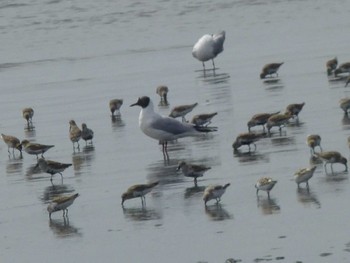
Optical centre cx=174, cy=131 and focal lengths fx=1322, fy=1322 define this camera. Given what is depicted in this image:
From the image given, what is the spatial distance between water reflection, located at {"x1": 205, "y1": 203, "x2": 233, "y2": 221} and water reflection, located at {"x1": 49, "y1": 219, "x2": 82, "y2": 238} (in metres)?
1.69

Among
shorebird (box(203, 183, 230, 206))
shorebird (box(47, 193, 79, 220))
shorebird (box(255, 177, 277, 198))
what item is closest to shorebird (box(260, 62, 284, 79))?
shorebird (box(255, 177, 277, 198))

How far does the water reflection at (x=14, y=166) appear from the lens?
70.6 ft

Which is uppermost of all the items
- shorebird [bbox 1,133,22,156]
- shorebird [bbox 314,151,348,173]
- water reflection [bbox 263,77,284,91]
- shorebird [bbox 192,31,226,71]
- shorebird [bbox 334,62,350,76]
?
shorebird [bbox 192,31,226,71]

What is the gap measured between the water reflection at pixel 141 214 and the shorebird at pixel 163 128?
4284 mm

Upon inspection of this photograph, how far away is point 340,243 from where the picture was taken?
1458 centimetres

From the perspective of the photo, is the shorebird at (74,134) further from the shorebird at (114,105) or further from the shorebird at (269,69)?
the shorebird at (269,69)

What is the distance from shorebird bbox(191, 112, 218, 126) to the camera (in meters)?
24.0

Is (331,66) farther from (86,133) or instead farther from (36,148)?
(36,148)

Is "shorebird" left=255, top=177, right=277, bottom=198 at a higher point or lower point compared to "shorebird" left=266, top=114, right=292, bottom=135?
lower

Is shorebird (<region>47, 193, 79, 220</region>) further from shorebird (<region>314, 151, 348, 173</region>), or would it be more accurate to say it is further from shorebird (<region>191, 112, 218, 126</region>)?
shorebird (<region>191, 112, 218, 126</region>)

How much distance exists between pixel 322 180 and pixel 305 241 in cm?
345

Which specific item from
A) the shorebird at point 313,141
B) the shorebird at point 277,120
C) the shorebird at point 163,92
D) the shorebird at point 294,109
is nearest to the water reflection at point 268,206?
the shorebird at point 313,141

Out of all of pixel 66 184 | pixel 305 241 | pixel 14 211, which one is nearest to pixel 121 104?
pixel 66 184

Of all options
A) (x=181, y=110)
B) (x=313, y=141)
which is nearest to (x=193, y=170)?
(x=313, y=141)
